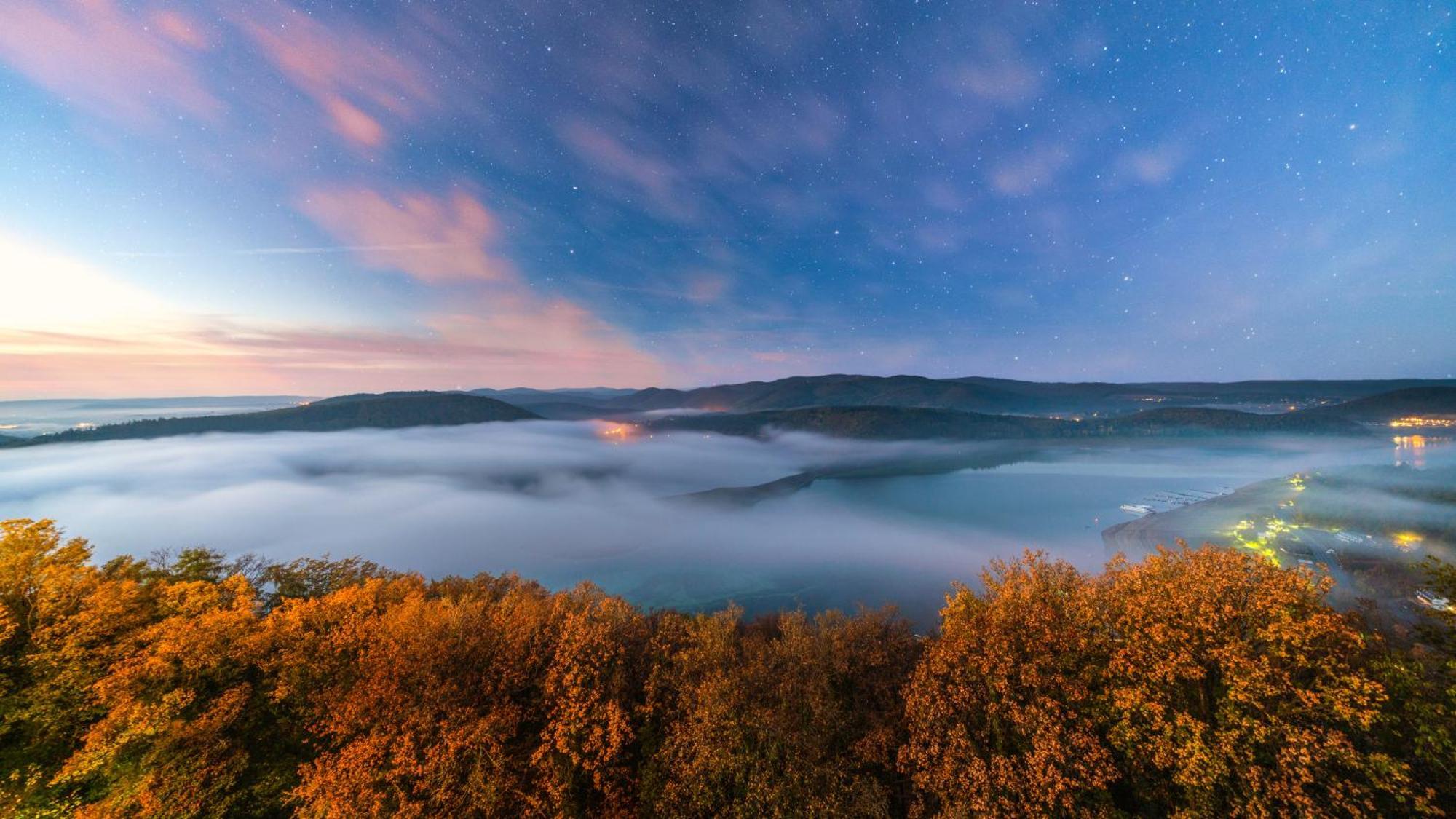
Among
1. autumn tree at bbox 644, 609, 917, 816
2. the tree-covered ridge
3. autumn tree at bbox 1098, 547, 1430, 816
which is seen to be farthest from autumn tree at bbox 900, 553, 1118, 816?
autumn tree at bbox 644, 609, 917, 816

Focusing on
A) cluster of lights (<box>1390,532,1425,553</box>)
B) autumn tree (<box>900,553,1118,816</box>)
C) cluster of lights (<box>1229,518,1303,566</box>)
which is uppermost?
autumn tree (<box>900,553,1118,816</box>)

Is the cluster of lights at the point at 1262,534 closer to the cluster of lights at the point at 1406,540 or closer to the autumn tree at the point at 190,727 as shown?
the cluster of lights at the point at 1406,540

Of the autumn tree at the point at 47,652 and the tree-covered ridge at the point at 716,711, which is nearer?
the tree-covered ridge at the point at 716,711

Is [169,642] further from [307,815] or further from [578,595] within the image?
[578,595]

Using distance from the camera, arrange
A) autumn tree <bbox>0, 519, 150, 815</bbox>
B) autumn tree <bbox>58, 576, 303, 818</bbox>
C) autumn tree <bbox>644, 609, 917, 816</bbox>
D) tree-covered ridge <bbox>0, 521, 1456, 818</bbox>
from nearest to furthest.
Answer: tree-covered ridge <bbox>0, 521, 1456, 818</bbox>
autumn tree <bbox>0, 519, 150, 815</bbox>
autumn tree <bbox>58, 576, 303, 818</bbox>
autumn tree <bbox>644, 609, 917, 816</bbox>

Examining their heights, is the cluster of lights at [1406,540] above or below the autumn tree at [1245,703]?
below

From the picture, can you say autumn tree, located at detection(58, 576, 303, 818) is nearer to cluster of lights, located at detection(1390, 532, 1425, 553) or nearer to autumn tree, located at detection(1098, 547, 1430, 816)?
autumn tree, located at detection(1098, 547, 1430, 816)

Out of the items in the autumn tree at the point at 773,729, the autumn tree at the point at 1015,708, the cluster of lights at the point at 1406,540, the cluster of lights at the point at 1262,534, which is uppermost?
the autumn tree at the point at 1015,708

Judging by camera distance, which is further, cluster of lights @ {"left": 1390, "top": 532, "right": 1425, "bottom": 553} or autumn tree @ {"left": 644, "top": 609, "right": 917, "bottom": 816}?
cluster of lights @ {"left": 1390, "top": 532, "right": 1425, "bottom": 553}

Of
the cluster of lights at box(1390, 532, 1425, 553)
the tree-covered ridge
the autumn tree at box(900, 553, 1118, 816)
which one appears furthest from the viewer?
the cluster of lights at box(1390, 532, 1425, 553)

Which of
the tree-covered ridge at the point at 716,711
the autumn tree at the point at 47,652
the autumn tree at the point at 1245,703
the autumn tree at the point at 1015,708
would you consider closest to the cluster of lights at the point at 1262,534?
the autumn tree at the point at 1245,703
